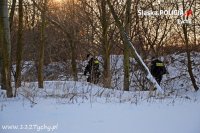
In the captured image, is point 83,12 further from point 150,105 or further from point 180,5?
point 150,105

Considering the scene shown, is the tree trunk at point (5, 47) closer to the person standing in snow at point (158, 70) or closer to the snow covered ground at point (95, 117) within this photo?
the snow covered ground at point (95, 117)

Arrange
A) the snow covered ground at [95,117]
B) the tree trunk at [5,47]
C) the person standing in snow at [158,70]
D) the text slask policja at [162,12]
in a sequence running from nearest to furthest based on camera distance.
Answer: the snow covered ground at [95,117] < the tree trunk at [5,47] < the person standing in snow at [158,70] < the text slask policja at [162,12]

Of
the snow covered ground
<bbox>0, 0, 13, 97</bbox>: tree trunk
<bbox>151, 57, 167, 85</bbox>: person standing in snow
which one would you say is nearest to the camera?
the snow covered ground

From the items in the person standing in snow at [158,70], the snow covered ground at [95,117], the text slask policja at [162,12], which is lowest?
the snow covered ground at [95,117]

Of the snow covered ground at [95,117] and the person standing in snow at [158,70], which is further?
the person standing in snow at [158,70]

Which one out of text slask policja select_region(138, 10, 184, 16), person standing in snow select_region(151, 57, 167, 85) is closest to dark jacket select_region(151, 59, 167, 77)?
person standing in snow select_region(151, 57, 167, 85)

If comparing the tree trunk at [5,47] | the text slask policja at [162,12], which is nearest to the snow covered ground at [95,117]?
the tree trunk at [5,47]

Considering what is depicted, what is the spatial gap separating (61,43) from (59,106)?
2592cm

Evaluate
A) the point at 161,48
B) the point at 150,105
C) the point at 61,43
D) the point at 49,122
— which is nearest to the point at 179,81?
the point at 161,48

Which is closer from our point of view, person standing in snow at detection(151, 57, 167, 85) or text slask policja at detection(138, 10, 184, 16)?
person standing in snow at detection(151, 57, 167, 85)

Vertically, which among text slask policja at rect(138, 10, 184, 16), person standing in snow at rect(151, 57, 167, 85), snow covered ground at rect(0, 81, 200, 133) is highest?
text slask policja at rect(138, 10, 184, 16)

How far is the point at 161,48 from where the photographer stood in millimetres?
25578

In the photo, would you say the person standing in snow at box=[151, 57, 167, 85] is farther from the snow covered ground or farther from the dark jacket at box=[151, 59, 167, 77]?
the snow covered ground

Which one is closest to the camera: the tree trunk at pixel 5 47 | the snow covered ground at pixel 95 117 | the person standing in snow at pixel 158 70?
the snow covered ground at pixel 95 117
